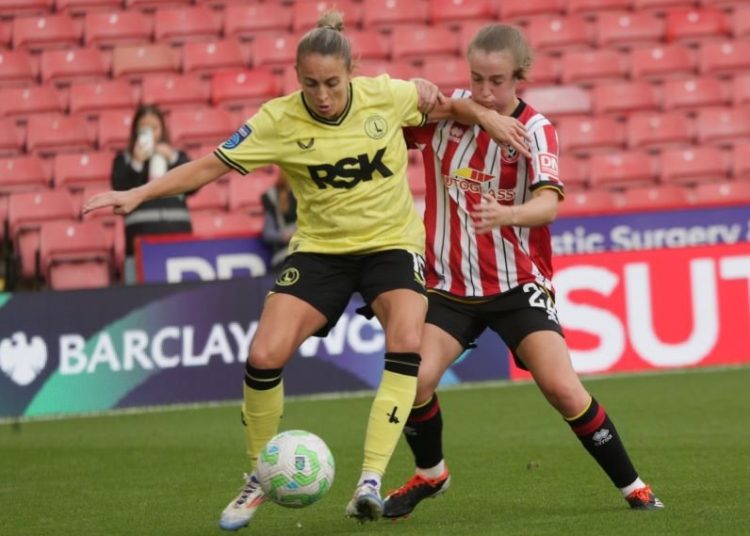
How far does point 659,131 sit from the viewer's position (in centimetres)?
1603

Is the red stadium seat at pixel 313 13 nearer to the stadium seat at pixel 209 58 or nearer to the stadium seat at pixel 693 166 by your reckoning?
the stadium seat at pixel 209 58

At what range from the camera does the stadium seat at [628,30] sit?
17.1m

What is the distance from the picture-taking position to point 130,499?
7254mm

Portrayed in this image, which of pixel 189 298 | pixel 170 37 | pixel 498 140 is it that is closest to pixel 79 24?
pixel 170 37

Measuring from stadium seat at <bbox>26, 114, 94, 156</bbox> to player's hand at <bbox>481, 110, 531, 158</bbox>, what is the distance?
9.92 meters

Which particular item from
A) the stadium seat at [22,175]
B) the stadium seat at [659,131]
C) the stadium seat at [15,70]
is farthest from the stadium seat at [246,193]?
the stadium seat at [659,131]

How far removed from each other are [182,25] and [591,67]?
171 inches

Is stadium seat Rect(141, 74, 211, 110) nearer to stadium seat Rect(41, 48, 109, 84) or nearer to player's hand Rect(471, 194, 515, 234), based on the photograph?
stadium seat Rect(41, 48, 109, 84)

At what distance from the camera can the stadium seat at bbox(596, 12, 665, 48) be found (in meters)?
17.1

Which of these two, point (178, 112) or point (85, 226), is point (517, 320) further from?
point (178, 112)

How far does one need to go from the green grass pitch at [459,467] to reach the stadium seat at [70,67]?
226 inches

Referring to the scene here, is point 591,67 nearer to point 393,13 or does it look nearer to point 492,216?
point 393,13

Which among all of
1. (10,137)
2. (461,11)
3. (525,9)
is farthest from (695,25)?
(10,137)

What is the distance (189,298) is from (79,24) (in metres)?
5.98
